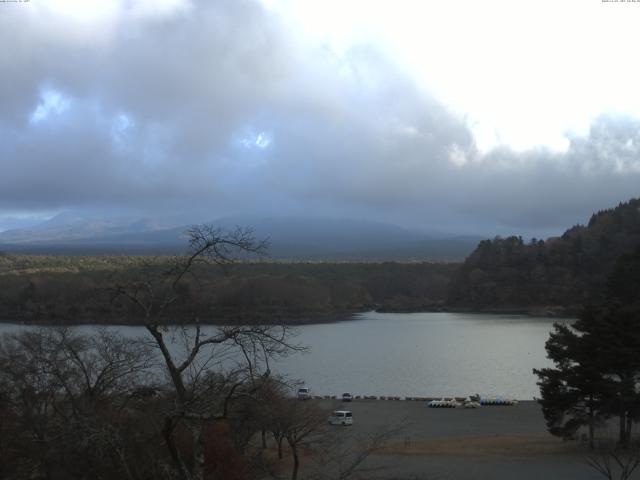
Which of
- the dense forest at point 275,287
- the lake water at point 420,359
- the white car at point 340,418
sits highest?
the dense forest at point 275,287

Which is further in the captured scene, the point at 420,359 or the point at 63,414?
the point at 420,359

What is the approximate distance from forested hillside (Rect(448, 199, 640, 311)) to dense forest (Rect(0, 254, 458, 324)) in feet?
16.1

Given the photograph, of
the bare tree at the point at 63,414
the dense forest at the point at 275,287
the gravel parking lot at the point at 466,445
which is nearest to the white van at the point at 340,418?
the gravel parking lot at the point at 466,445

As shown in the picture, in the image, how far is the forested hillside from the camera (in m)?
61.2

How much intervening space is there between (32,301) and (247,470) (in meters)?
45.0

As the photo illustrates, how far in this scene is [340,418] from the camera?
17.5 metres

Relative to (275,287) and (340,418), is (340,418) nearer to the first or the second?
(340,418)

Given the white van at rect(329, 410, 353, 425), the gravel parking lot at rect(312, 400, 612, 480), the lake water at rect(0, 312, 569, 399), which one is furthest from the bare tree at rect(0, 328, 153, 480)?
the lake water at rect(0, 312, 569, 399)

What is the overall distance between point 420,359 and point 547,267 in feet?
125

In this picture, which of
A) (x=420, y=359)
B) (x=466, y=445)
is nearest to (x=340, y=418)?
(x=466, y=445)

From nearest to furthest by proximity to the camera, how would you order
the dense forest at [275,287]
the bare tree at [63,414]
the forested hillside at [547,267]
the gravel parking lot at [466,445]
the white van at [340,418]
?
1. the bare tree at [63,414]
2. the gravel parking lot at [466,445]
3. the white van at [340,418]
4. the dense forest at [275,287]
5. the forested hillside at [547,267]

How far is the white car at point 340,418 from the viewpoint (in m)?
17.4

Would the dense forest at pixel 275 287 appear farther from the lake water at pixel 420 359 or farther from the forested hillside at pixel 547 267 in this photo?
the forested hillside at pixel 547 267

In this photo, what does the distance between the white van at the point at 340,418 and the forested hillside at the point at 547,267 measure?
4549 cm
